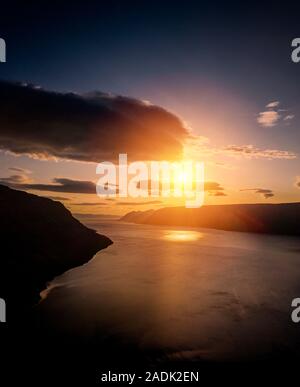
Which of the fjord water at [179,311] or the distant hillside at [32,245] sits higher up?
the distant hillside at [32,245]

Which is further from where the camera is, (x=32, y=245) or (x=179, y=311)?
(x=32, y=245)

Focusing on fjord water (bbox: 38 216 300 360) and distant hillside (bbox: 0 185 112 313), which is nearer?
fjord water (bbox: 38 216 300 360)

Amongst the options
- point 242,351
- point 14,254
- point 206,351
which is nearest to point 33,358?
point 206,351

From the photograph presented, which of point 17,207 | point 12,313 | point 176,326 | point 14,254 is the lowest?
point 176,326

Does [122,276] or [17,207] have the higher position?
[17,207]

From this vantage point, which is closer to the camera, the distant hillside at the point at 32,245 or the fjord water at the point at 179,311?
the fjord water at the point at 179,311

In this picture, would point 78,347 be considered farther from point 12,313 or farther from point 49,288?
point 49,288

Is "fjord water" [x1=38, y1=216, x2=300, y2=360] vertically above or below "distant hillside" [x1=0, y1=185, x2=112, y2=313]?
below

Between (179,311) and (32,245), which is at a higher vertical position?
(32,245)
